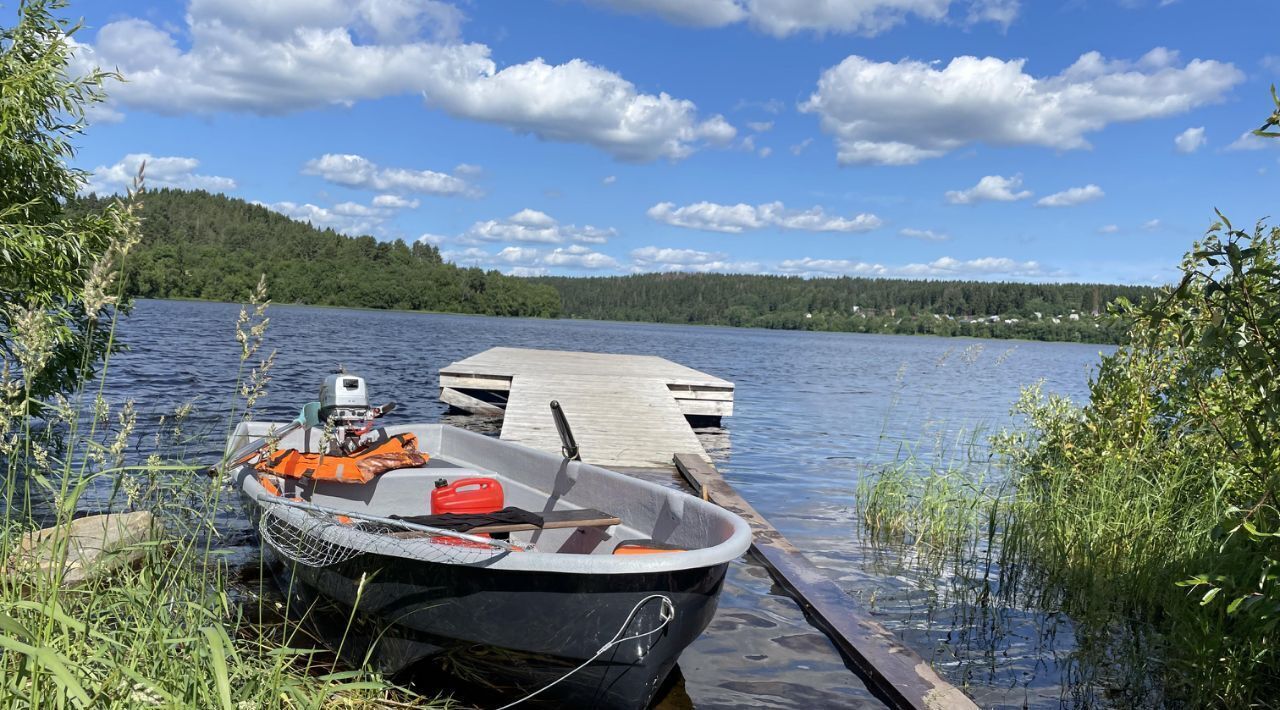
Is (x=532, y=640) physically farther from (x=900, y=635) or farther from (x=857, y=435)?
(x=857, y=435)

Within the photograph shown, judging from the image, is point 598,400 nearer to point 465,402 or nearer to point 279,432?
point 465,402

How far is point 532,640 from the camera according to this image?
11.8ft

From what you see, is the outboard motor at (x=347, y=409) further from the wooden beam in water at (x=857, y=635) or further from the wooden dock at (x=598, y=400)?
the wooden dock at (x=598, y=400)

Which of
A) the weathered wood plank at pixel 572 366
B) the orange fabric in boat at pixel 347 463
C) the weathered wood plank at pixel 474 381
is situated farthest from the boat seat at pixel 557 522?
the weathered wood plank at pixel 572 366

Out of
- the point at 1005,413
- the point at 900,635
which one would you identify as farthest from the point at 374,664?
the point at 1005,413

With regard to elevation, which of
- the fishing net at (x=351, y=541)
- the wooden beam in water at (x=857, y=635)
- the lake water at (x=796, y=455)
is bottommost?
the lake water at (x=796, y=455)

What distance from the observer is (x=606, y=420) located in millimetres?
11867

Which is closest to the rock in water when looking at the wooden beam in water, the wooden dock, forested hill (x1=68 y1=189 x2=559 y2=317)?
the wooden beam in water

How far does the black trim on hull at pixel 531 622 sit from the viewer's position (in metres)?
3.51

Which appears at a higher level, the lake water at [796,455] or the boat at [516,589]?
the boat at [516,589]

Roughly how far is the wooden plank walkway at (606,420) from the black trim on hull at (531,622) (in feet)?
16.0

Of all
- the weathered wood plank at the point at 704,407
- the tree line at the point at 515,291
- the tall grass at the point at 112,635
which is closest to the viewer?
the tall grass at the point at 112,635

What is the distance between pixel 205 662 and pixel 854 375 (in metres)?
32.1

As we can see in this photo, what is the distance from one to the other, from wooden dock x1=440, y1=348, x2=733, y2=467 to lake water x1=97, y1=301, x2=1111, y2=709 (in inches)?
22.4
